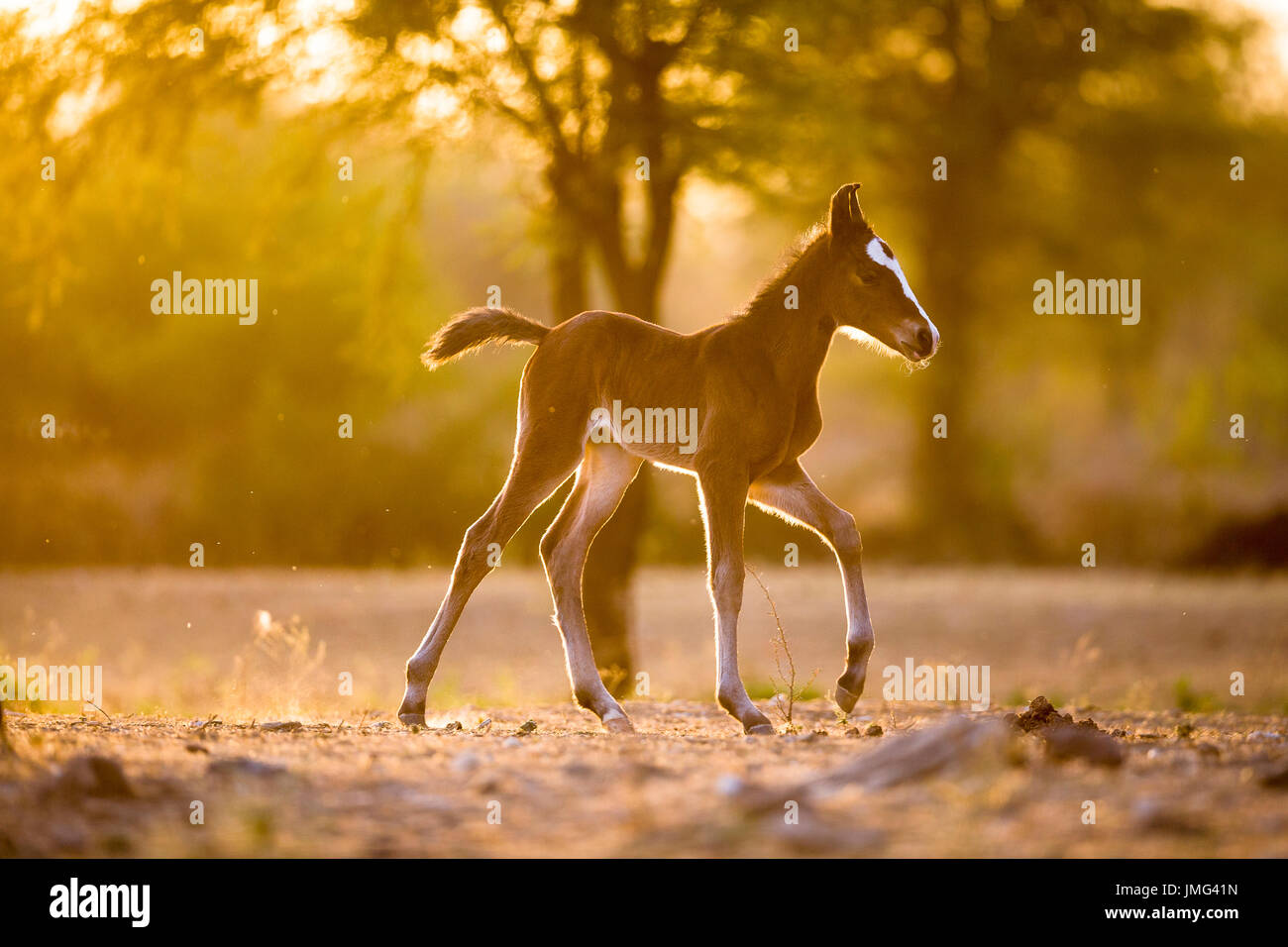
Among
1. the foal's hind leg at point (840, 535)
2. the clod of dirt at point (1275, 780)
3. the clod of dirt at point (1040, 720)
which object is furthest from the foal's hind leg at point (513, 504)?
the clod of dirt at point (1275, 780)

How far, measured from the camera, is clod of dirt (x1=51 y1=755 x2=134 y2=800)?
189 inches

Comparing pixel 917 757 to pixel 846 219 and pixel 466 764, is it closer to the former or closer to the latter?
pixel 466 764

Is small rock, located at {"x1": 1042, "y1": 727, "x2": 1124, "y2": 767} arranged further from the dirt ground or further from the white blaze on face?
the white blaze on face

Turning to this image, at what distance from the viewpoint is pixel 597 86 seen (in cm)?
1124

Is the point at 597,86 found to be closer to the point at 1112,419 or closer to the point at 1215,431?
the point at 1215,431

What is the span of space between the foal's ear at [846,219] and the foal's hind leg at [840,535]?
4.73ft

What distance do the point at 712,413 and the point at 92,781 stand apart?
13.3 feet

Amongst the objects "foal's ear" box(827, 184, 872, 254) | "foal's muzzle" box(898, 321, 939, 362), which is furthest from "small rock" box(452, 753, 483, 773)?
"foal's ear" box(827, 184, 872, 254)

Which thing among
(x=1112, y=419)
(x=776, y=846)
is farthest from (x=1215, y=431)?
(x=776, y=846)

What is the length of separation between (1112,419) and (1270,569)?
917cm

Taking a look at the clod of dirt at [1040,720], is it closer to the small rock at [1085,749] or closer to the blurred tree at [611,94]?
the small rock at [1085,749]

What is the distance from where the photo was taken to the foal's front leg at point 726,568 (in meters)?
7.32

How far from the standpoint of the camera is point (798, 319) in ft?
25.8

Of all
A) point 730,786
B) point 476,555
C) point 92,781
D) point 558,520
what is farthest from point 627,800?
point 558,520
